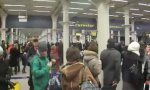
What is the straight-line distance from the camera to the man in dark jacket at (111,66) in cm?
615

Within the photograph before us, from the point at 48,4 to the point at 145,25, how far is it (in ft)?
55.3

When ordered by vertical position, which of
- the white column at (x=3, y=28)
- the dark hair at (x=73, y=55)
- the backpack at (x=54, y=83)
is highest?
the white column at (x=3, y=28)

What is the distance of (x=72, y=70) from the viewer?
3.90m

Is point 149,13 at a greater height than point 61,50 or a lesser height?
greater

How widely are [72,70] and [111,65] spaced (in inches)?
96.3

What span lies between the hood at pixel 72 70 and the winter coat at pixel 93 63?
1034 mm

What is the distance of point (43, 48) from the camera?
4.96 meters

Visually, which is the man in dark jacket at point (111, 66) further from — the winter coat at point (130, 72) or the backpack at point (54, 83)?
the backpack at point (54, 83)

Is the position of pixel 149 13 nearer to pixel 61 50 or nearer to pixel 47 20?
pixel 47 20

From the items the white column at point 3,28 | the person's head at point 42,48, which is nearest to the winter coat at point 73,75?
the person's head at point 42,48

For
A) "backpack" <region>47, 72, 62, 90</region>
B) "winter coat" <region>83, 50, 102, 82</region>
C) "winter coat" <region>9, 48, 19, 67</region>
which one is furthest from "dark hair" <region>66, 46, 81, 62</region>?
"winter coat" <region>9, 48, 19, 67</region>

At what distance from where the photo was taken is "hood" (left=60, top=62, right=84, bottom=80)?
12.8 feet

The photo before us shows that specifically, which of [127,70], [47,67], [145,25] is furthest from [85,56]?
[145,25]

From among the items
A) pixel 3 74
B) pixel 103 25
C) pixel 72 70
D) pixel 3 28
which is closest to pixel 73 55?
pixel 72 70
